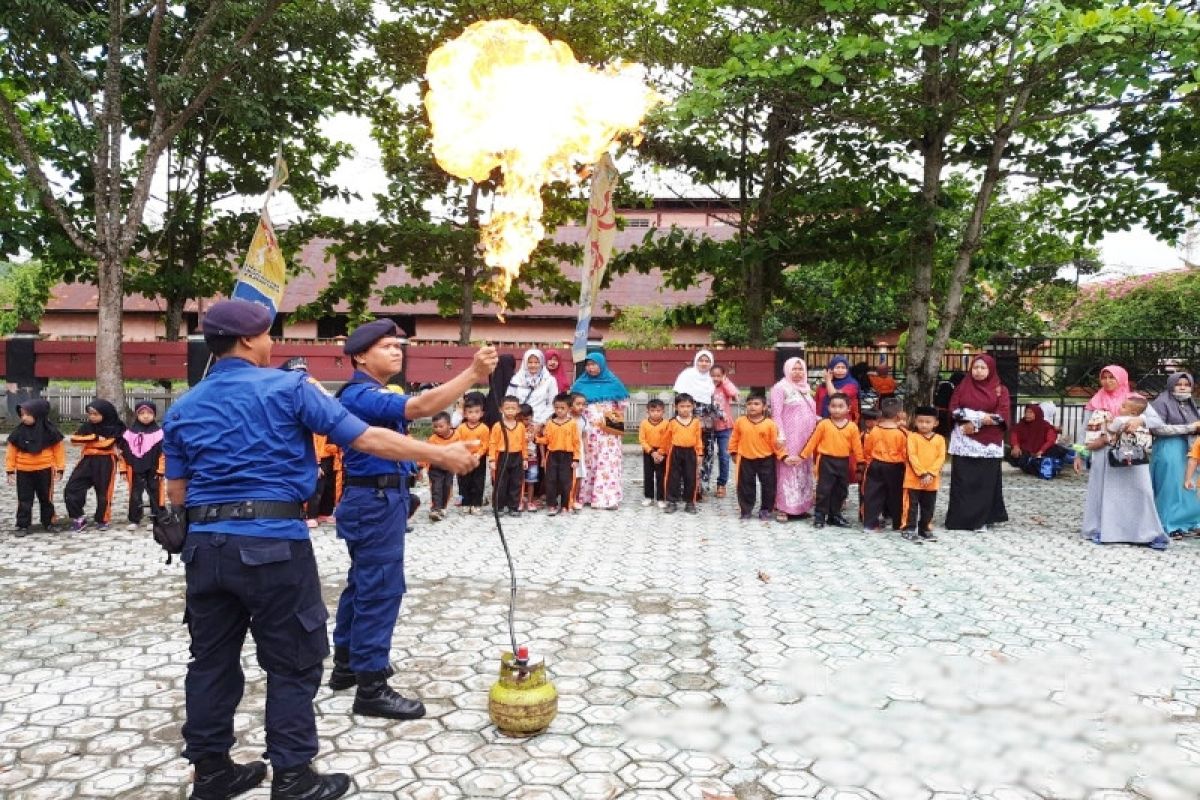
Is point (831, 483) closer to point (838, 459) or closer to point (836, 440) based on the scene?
point (838, 459)

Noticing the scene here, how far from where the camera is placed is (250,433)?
3273mm

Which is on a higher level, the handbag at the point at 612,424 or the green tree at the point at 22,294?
the green tree at the point at 22,294

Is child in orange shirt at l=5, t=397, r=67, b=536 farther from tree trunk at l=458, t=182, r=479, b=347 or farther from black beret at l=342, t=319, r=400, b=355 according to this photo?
tree trunk at l=458, t=182, r=479, b=347

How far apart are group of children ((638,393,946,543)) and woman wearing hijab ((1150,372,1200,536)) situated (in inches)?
96.1

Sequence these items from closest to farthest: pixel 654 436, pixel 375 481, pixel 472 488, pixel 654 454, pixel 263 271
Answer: pixel 375 481, pixel 263 271, pixel 472 488, pixel 654 436, pixel 654 454

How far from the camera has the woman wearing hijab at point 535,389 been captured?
10602mm

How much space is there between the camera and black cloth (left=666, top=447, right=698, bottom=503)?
10.1 m

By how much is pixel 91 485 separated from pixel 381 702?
6606mm

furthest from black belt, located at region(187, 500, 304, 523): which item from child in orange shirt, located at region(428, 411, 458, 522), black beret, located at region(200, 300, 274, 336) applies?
child in orange shirt, located at region(428, 411, 458, 522)

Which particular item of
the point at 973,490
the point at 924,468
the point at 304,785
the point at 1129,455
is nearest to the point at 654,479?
the point at 924,468

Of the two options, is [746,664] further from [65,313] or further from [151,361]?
[65,313]

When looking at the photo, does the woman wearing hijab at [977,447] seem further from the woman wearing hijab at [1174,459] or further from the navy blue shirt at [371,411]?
the navy blue shirt at [371,411]

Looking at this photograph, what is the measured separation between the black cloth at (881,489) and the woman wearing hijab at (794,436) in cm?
82

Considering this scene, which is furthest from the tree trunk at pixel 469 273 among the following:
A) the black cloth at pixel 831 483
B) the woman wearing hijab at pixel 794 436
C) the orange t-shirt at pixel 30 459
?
the black cloth at pixel 831 483
